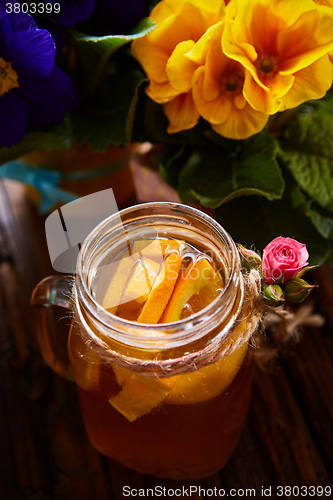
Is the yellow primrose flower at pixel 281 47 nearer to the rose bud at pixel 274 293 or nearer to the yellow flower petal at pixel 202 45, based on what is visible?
the yellow flower petal at pixel 202 45

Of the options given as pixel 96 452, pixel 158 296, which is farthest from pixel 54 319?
pixel 158 296

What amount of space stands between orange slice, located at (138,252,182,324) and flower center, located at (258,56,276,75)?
0.63 ft

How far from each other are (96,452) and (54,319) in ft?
0.48

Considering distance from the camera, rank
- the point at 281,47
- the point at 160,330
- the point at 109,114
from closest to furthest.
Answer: the point at 160,330 < the point at 281,47 < the point at 109,114

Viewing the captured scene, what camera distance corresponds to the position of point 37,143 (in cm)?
56

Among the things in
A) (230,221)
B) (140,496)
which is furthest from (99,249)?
(140,496)

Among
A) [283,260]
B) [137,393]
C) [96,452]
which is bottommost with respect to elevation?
[96,452]

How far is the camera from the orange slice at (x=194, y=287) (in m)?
0.41

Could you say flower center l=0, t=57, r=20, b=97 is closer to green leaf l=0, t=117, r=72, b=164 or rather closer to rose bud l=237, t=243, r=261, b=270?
green leaf l=0, t=117, r=72, b=164

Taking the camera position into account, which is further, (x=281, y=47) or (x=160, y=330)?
(x=281, y=47)

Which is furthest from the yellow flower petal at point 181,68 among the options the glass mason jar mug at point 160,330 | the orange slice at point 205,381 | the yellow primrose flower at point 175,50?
the orange slice at point 205,381

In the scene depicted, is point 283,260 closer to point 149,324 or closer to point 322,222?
point 149,324

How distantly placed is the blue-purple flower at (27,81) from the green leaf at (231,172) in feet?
0.44

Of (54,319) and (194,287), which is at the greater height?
(194,287)
